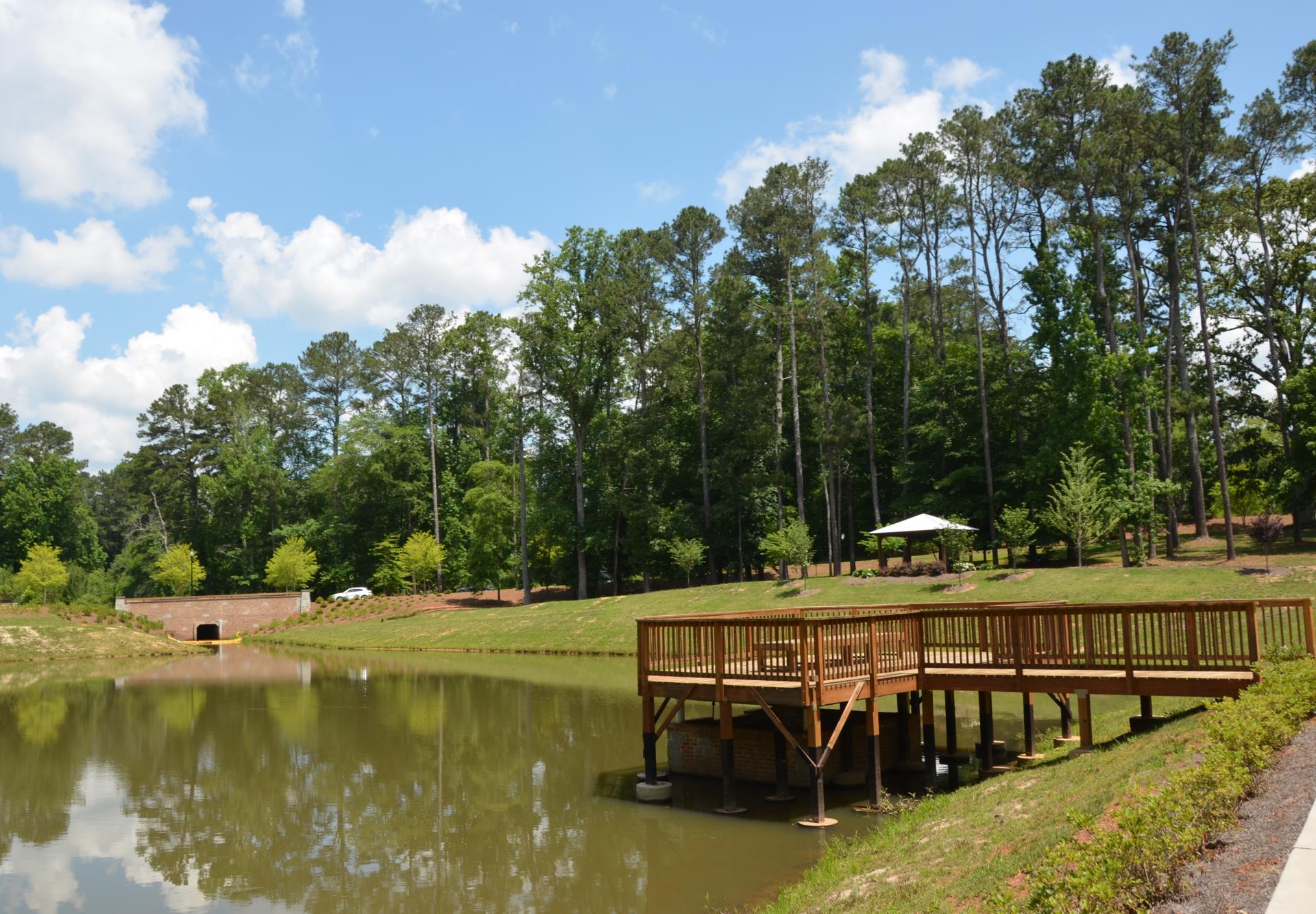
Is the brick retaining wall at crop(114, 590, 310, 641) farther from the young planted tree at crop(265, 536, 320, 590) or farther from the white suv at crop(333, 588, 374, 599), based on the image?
the white suv at crop(333, 588, 374, 599)

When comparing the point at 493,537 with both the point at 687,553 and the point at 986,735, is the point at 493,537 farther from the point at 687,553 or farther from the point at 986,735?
the point at 986,735

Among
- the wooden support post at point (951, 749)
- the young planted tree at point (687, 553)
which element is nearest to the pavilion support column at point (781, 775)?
the wooden support post at point (951, 749)

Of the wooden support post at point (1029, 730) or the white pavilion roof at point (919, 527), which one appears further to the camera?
the white pavilion roof at point (919, 527)

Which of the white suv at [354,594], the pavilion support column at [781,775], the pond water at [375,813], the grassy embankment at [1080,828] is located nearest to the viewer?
the grassy embankment at [1080,828]

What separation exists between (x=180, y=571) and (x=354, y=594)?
13886mm

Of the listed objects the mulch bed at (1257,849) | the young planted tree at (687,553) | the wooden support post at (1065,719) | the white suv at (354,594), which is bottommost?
the white suv at (354,594)

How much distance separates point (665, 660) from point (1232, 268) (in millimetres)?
41394

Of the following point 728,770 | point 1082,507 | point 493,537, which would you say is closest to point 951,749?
point 728,770

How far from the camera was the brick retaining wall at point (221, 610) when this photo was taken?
63.2 meters

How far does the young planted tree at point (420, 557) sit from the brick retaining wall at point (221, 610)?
6.75m

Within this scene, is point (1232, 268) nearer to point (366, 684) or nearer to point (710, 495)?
point (710, 495)

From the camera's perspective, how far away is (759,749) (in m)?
15.6

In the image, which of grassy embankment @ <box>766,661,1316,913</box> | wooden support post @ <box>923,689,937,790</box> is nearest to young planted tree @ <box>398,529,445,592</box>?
wooden support post @ <box>923,689,937,790</box>

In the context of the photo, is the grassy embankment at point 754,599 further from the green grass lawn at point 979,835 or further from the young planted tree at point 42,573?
the green grass lawn at point 979,835
